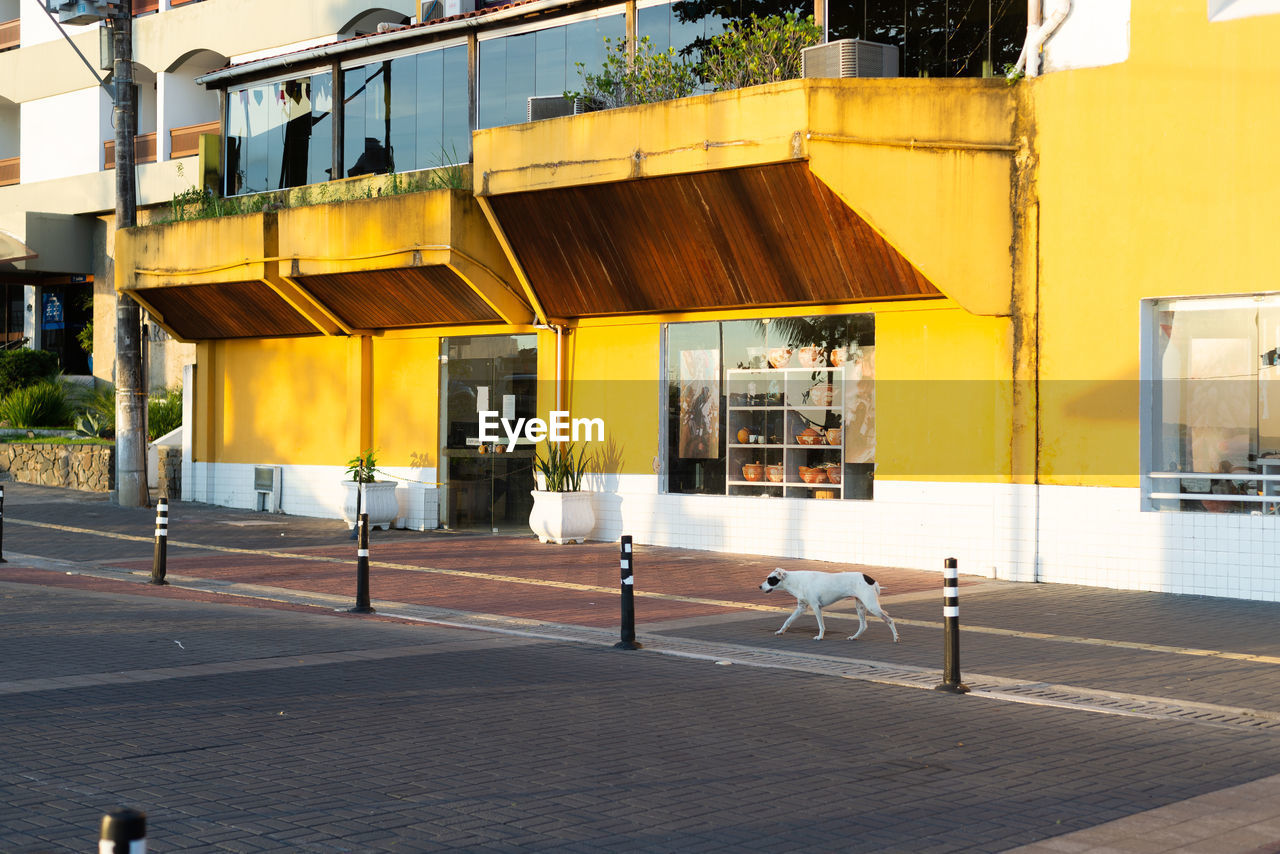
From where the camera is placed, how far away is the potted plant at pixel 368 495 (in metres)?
21.8

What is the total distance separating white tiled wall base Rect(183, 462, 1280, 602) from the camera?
589 inches

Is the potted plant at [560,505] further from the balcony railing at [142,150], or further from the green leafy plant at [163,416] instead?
the balcony railing at [142,150]

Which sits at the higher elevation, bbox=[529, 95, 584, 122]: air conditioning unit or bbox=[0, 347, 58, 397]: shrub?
bbox=[529, 95, 584, 122]: air conditioning unit

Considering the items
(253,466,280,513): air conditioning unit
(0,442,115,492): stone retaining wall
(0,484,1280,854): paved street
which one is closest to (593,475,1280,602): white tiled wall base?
Answer: (0,484,1280,854): paved street

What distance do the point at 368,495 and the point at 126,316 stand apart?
6.68m

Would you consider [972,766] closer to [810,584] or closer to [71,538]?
[810,584]

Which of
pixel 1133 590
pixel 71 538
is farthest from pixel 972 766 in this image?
pixel 71 538

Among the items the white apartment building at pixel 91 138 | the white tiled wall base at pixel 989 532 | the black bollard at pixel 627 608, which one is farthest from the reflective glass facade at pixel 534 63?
the white apartment building at pixel 91 138

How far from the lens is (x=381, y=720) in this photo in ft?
27.0

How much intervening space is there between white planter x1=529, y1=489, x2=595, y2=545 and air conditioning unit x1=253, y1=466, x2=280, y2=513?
695cm

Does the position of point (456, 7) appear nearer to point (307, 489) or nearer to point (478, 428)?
point (478, 428)

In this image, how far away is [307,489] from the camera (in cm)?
2462

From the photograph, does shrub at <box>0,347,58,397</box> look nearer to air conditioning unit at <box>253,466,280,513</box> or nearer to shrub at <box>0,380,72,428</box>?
shrub at <box>0,380,72,428</box>

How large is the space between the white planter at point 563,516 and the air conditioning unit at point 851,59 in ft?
22.5
